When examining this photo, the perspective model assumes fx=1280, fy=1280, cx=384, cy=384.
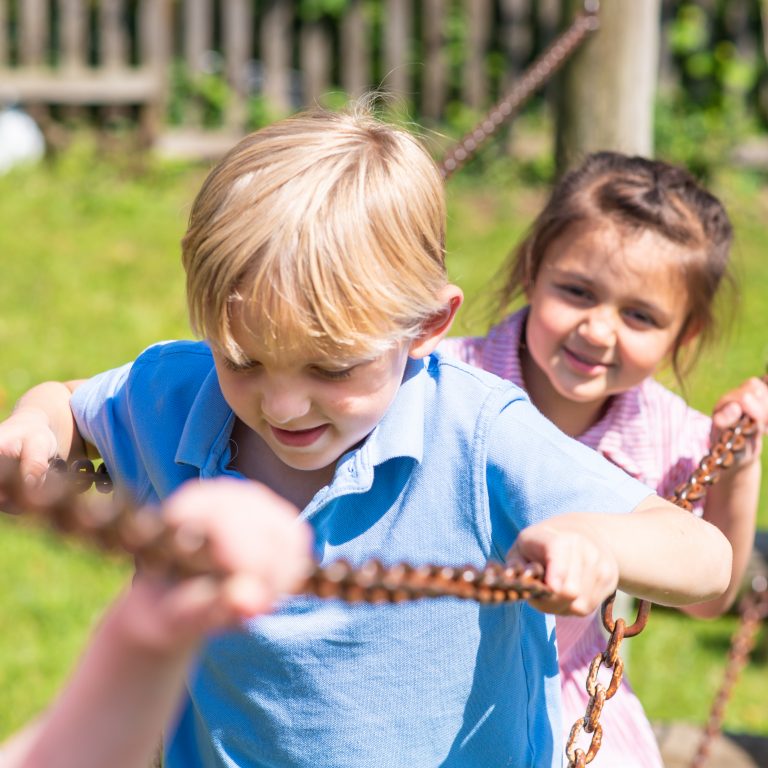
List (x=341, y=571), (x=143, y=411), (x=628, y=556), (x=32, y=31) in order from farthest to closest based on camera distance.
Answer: (x=32, y=31)
(x=143, y=411)
(x=628, y=556)
(x=341, y=571)

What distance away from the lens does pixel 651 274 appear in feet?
6.42

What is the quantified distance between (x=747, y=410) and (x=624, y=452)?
0.20 metres

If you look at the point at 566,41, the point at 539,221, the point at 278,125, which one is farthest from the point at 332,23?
the point at 278,125

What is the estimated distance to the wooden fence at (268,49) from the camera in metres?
6.26

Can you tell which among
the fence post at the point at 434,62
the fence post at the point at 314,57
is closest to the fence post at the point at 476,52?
the fence post at the point at 434,62

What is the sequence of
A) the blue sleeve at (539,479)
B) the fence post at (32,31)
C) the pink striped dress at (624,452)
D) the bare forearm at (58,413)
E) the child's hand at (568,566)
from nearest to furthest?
1. the child's hand at (568,566)
2. the blue sleeve at (539,479)
3. the bare forearm at (58,413)
4. the pink striped dress at (624,452)
5. the fence post at (32,31)

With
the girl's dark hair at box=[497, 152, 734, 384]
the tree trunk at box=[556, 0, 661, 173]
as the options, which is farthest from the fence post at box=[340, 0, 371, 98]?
the girl's dark hair at box=[497, 152, 734, 384]

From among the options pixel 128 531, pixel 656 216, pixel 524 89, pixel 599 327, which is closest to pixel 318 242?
pixel 128 531

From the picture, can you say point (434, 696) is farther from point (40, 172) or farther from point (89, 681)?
point (40, 172)

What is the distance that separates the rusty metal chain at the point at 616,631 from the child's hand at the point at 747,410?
0.07 metres

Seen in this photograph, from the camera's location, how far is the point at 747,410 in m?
1.85

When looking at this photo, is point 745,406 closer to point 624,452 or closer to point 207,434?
point 624,452

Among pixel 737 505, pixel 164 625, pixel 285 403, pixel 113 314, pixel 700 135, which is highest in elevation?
pixel 164 625

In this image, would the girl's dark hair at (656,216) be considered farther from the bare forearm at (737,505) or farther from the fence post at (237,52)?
the fence post at (237,52)
